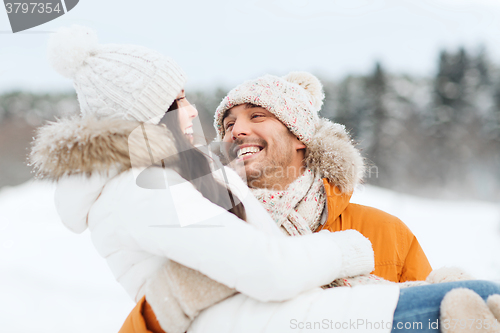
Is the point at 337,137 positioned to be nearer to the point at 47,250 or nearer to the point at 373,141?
the point at 47,250

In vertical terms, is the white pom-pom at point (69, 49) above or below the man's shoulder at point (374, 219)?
above

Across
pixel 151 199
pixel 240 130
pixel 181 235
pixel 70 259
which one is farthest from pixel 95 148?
pixel 70 259

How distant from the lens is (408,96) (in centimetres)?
1537

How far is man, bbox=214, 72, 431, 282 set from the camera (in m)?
1.79

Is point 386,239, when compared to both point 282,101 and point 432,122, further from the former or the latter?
point 432,122

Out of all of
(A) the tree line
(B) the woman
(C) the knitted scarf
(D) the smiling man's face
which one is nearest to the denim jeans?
(B) the woman

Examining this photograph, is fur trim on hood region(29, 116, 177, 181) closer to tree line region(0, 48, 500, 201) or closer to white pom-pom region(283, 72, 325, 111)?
white pom-pom region(283, 72, 325, 111)

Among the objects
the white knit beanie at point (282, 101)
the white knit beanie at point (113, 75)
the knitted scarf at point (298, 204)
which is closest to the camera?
the white knit beanie at point (113, 75)

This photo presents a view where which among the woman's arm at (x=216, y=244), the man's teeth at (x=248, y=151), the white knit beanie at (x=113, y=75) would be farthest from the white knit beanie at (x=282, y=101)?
the woman's arm at (x=216, y=244)

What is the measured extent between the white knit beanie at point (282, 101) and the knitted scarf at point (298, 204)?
36cm

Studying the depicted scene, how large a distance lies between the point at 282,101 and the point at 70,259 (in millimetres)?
4795

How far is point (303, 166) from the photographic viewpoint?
2.12 m

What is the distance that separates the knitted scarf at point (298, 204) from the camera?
5.51 ft

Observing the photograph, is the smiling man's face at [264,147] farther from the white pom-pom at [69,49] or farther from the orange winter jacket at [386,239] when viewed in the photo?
the white pom-pom at [69,49]
